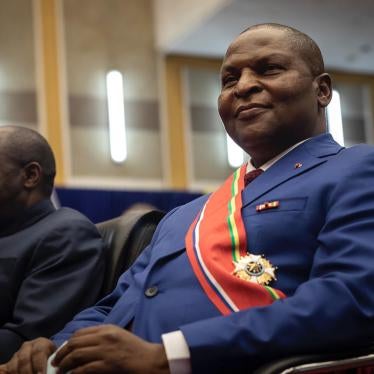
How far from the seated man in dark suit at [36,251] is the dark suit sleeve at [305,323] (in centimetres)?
90

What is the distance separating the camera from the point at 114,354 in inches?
64.0

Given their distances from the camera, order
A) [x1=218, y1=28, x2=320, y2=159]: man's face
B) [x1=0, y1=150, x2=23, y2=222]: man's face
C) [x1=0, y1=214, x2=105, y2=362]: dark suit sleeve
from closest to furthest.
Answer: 1. [x1=218, y1=28, x2=320, y2=159]: man's face
2. [x1=0, y1=214, x2=105, y2=362]: dark suit sleeve
3. [x1=0, y1=150, x2=23, y2=222]: man's face

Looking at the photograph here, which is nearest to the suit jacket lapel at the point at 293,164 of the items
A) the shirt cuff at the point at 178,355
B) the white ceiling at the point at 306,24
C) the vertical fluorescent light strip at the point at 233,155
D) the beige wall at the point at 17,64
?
the shirt cuff at the point at 178,355

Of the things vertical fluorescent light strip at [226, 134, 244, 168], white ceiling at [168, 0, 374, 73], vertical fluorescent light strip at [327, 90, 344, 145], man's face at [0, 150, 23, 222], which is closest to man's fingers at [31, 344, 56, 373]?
man's face at [0, 150, 23, 222]

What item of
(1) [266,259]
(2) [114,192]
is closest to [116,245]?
(1) [266,259]

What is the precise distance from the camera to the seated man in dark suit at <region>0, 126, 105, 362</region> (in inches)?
95.1

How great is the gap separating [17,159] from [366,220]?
1.56m

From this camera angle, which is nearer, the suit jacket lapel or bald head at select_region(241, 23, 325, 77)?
the suit jacket lapel

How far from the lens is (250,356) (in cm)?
162

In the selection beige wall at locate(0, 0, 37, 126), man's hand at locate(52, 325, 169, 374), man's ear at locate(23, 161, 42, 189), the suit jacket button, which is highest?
beige wall at locate(0, 0, 37, 126)

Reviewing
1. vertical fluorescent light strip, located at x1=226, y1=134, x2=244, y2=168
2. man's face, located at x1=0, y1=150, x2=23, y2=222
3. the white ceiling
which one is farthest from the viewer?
vertical fluorescent light strip, located at x1=226, y1=134, x2=244, y2=168

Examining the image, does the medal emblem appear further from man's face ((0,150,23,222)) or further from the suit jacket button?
man's face ((0,150,23,222))

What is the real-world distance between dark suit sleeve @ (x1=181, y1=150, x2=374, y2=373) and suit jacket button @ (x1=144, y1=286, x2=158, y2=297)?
30cm

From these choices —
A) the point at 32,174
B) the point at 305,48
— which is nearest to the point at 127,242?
the point at 32,174
